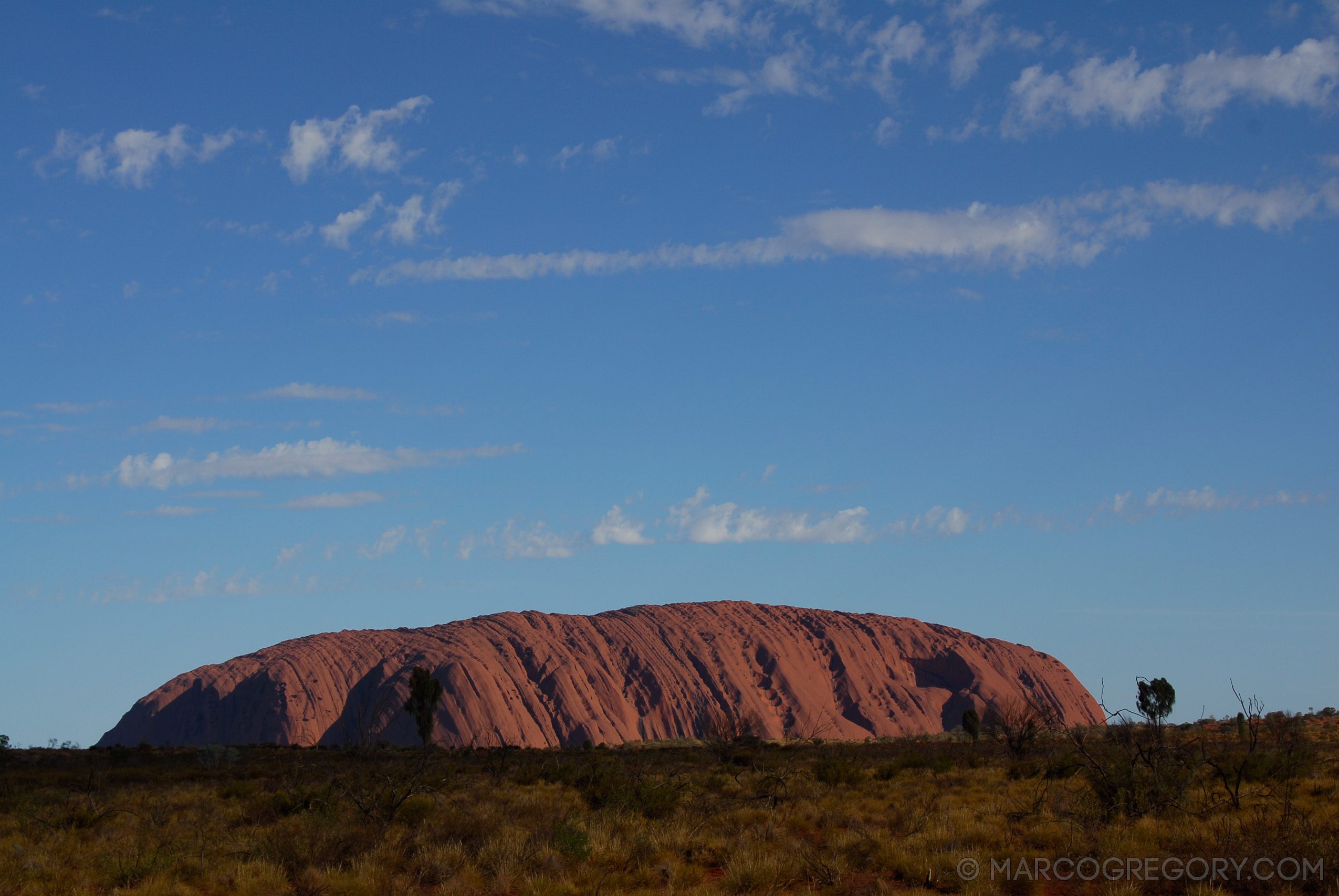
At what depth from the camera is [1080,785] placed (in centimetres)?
1512

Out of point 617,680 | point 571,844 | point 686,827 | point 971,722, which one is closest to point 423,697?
point 971,722

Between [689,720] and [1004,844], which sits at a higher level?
[1004,844]

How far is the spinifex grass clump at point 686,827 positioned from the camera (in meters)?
9.83

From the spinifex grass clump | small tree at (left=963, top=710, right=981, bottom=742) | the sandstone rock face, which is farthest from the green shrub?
the sandstone rock face

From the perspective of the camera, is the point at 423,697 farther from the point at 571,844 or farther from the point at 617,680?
the point at 617,680

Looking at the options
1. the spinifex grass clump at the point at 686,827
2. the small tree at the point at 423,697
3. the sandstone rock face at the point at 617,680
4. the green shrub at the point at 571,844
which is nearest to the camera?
the spinifex grass clump at the point at 686,827

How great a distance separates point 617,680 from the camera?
102 meters

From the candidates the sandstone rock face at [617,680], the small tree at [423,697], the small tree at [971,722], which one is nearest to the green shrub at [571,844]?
the small tree at [971,722]

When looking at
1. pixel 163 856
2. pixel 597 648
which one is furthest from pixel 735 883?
pixel 597 648

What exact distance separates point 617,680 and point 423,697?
176 feet

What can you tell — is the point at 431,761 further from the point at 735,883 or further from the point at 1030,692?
the point at 1030,692

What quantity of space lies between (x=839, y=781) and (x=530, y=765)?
893 cm

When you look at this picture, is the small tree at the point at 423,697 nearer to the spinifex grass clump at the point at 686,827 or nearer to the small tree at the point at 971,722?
the spinifex grass clump at the point at 686,827

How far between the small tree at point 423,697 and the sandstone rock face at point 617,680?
30.0 metres
